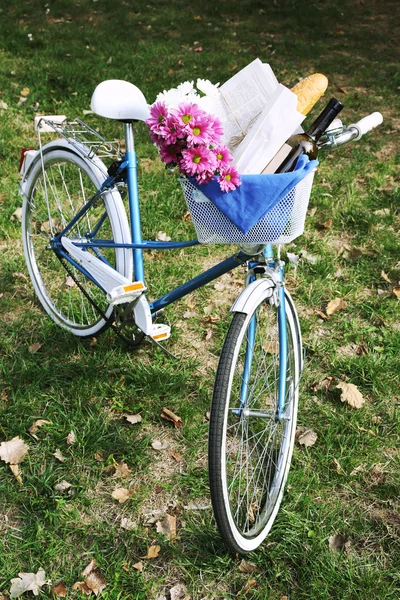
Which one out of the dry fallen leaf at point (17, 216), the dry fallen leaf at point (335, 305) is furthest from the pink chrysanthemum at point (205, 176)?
the dry fallen leaf at point (17, 216)

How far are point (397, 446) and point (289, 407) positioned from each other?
618mm

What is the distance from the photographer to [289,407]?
2.56 metres

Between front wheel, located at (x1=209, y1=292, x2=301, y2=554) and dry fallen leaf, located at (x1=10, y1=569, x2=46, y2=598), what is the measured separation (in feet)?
2.34

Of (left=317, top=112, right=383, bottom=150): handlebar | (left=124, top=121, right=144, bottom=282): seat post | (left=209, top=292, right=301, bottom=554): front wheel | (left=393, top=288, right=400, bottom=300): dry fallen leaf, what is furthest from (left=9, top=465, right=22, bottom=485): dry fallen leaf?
(left=393, top=288, right=400, bottom=300): dry fallen leaf

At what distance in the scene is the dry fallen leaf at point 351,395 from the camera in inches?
117

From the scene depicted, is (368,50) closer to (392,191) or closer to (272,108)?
(392,191)

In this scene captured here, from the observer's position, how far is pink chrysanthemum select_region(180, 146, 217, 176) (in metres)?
1.84

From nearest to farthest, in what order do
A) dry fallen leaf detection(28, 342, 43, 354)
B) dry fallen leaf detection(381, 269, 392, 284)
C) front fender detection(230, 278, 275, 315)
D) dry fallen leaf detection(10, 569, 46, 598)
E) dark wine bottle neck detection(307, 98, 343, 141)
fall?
dark wine bottle neck detection(307, 98, 343, 141), front fender detection(230, 278, 275, 315), dry fallen leaf detection(10, 569, 46, 598), dry fallen leaf detection(28, 342, 43, 354), dry fallen leaf detection(381, 269, 392, 284)

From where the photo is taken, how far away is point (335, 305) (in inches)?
143

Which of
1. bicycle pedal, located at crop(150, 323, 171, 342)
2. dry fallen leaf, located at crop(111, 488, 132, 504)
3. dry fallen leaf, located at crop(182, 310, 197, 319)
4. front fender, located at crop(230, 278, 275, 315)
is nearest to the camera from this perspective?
front fender, located at crop(230, 278, 275, 315)

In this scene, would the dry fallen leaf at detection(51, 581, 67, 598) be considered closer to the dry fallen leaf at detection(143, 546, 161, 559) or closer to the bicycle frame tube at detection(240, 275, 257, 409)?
the dry fallen leaf at detection(143, 546, 161, 559)

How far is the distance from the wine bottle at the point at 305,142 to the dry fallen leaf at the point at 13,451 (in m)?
1.66

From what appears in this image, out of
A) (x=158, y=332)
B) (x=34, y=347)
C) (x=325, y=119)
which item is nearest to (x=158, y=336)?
(x=158, y=332)

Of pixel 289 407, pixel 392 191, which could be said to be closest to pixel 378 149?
pixel 392 191
